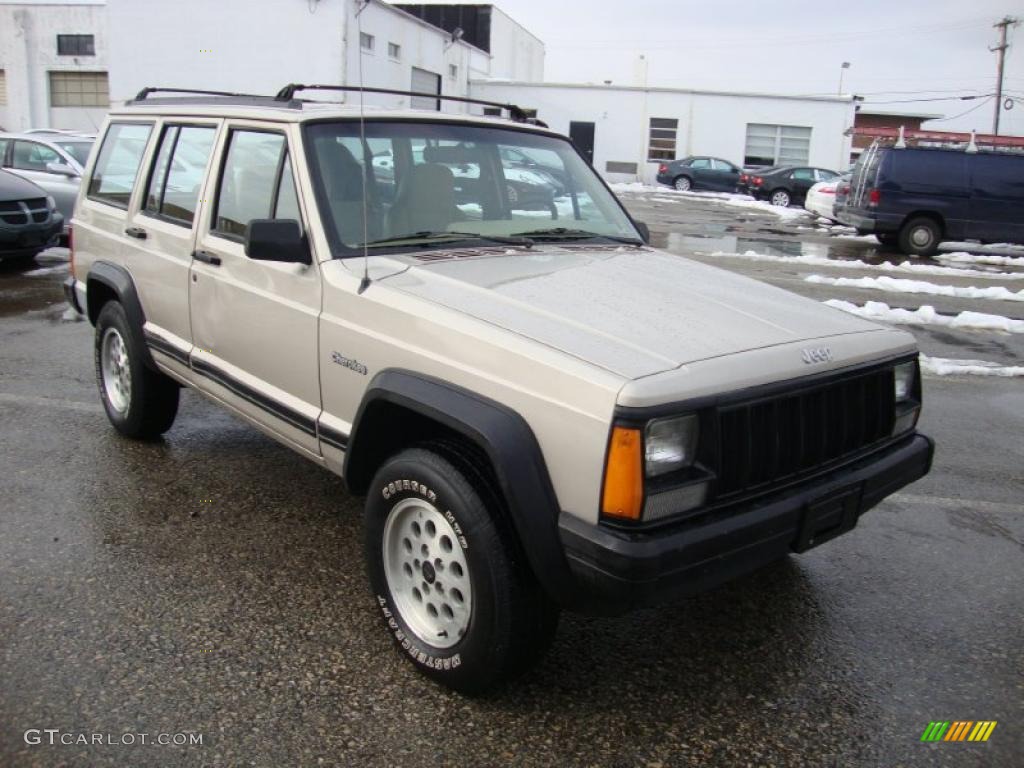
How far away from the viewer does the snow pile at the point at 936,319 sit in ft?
31.2

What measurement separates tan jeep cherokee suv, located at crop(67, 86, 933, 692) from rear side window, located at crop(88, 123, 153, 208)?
1.65ft

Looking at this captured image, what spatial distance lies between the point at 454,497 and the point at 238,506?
6.90ft

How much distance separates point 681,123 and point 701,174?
7.04 m

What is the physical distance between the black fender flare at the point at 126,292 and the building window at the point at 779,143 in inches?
1542

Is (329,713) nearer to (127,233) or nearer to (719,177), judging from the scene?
(127,233)

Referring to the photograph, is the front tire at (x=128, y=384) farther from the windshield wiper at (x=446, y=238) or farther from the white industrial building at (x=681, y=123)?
the white industrial building at (x=681, y=123)

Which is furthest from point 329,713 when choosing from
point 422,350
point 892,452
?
point 892,452

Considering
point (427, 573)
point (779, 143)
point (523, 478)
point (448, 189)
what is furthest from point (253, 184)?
point (779, 143)

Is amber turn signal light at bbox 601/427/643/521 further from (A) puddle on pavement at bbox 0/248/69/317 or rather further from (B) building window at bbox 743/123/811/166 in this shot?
(B) building window at bbox 743/123/811/166

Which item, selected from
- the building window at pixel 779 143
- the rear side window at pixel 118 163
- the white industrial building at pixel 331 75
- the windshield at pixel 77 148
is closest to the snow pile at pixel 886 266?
the windshield at pixel 77 148

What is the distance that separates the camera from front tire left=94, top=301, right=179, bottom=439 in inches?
195

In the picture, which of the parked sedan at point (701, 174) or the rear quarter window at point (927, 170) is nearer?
the rear quarter window at point (927, 170)

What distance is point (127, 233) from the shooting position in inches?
192

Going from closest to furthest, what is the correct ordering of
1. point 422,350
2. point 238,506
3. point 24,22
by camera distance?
point 422,350 → point 238,506 → point 24,22
